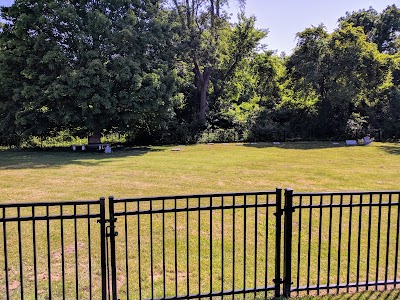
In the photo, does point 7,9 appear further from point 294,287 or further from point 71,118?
point 294,287

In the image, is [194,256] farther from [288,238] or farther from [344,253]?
[344,253]

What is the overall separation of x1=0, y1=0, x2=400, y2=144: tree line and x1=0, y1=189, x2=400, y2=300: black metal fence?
12160 mm

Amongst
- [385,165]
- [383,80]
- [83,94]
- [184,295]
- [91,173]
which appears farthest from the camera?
[383,80]

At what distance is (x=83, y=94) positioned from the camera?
52.6ft

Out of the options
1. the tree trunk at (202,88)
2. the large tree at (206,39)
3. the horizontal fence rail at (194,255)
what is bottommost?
the horizontal fence rail at (194,255)

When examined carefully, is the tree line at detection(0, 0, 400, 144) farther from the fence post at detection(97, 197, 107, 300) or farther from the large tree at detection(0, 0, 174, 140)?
the fence post at detection(97, 197, 107, 300)

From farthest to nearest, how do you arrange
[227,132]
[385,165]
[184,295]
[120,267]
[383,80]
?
1. [227,132]
2. [383,80]
3. [385,165]
4. [120,267]
5. [184,295]

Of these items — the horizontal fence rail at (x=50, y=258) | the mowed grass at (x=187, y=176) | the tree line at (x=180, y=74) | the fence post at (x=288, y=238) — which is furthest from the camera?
the tree line at (x=180, y=74)

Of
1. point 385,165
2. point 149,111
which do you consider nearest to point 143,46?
point 149,111

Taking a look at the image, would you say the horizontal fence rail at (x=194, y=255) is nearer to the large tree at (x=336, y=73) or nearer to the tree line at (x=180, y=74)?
the tree line at (x=180, y=74)

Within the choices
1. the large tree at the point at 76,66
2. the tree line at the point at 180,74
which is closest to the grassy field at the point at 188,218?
the large tree at the point at 76,66

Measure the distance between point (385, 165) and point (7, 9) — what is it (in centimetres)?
1861

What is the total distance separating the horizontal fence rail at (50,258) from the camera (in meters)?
2.83

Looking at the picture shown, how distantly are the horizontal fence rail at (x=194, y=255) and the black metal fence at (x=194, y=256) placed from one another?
1 cm
